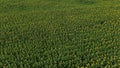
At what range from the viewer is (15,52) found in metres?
17.6

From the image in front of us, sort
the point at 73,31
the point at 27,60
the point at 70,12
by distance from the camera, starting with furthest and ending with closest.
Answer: the point at 70,12, the point at 73,31, the point at 27,60

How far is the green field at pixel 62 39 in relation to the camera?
16172 millimetres

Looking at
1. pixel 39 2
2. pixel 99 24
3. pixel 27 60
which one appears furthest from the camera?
pixel 39 2

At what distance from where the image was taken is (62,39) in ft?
65.3

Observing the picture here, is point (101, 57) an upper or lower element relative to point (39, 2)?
lower

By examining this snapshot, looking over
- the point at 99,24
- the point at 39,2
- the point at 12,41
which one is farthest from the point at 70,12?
the point at 12,41

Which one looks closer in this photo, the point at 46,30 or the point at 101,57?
the point at 101,57

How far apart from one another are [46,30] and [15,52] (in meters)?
5.21

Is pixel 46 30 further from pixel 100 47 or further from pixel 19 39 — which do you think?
pixel 100 47

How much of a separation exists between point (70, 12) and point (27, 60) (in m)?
13.2

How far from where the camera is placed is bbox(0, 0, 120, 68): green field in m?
16.2

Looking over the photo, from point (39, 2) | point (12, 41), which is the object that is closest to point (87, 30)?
point (12, 41)

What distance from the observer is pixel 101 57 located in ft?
54.7

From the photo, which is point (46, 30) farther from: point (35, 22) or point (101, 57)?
point (101, 57)
